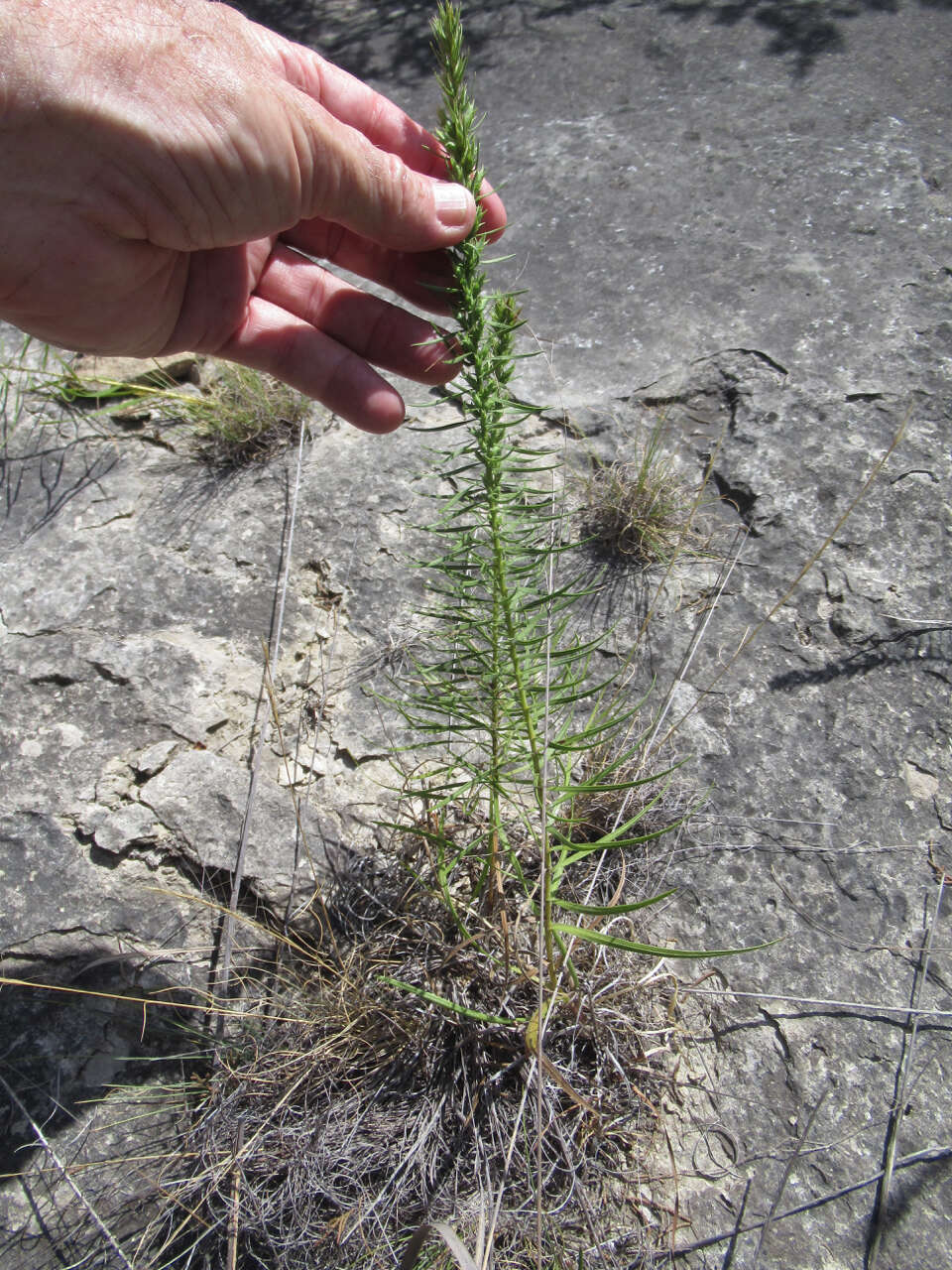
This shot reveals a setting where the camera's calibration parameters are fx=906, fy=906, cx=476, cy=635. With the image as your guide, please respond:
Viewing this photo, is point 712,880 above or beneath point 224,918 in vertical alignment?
above

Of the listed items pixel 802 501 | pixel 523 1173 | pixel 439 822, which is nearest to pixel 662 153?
pixel 802 501

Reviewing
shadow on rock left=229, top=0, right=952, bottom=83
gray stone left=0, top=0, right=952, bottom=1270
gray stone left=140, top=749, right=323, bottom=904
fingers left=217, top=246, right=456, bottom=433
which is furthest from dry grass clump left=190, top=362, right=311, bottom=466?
shadow on rock left=229, top=0, right=952, bottom=83

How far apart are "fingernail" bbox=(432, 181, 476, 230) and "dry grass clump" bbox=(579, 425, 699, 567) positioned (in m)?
0.83

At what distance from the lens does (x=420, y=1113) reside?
4.67ft

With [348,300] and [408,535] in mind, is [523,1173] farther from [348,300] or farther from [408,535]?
[348,300]

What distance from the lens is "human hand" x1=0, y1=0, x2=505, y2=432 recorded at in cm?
143

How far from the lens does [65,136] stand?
1460 mm

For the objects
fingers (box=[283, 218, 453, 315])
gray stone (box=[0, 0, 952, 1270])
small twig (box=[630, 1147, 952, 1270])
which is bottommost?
small twig (box=[630, 1147, 952, 1270])

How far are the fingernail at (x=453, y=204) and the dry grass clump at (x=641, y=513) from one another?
0.83 m

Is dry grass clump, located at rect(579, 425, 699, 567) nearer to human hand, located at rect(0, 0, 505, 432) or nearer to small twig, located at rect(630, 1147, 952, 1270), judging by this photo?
human hand, located at rect(0, 0, 505, 432)

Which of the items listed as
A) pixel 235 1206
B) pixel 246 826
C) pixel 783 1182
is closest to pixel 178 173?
pixel 246 826

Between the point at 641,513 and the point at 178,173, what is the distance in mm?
1180

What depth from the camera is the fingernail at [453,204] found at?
4.25 feet

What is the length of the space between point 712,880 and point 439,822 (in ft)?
1.80
